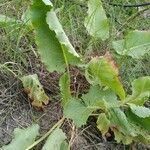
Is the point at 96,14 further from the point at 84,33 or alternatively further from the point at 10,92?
the point at 10,92

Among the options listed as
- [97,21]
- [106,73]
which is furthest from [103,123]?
[97,21]

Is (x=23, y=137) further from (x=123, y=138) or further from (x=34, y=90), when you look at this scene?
(x=123, y=138)

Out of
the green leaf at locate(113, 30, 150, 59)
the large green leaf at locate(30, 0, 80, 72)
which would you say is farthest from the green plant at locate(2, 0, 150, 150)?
the green leaf at locate(113, 30, 150, 59)

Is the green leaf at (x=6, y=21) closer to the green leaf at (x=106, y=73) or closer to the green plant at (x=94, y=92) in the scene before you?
the green plant at (x=94, y=92)

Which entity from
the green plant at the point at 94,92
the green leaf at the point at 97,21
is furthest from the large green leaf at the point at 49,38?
the green leaf at the point at 97,21

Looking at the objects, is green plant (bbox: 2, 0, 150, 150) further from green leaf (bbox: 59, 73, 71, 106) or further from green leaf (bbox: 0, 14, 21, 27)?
green leaf (bbox: 0, 14, 21, 27)

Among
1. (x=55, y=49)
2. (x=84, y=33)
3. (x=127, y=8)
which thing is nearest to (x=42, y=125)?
(x=55, y=49)
